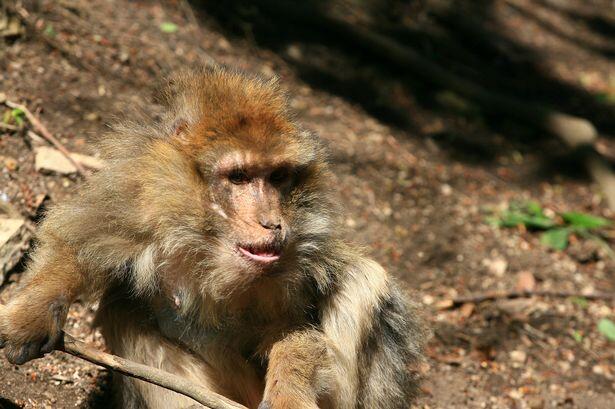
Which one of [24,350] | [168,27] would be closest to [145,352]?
[24,350]

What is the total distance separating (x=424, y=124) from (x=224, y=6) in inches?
88.4

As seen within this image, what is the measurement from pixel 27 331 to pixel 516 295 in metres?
3.97

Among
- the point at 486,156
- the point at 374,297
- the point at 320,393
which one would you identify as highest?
the point at 374,297

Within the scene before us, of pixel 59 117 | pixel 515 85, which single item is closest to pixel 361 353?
pixel 59 117

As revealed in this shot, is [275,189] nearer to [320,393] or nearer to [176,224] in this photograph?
[176,224]

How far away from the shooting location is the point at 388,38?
8.71 m

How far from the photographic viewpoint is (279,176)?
138 inches

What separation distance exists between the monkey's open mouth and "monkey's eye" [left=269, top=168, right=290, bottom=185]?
0.34m

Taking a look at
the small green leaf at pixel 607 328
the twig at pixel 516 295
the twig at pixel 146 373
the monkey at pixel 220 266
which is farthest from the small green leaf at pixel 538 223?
the twig at pixel 146 373

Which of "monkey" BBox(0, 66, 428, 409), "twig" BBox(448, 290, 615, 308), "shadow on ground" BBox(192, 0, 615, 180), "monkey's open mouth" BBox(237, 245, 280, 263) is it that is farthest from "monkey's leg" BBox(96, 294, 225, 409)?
"shadow on ground" BBox(192, 0, 615, 180)

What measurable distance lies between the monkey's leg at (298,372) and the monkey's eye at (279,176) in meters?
0.70

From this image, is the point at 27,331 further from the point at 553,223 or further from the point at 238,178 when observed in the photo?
the point at 553,223

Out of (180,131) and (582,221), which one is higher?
(180,131)

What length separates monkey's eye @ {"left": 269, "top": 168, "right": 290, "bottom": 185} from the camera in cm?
348
